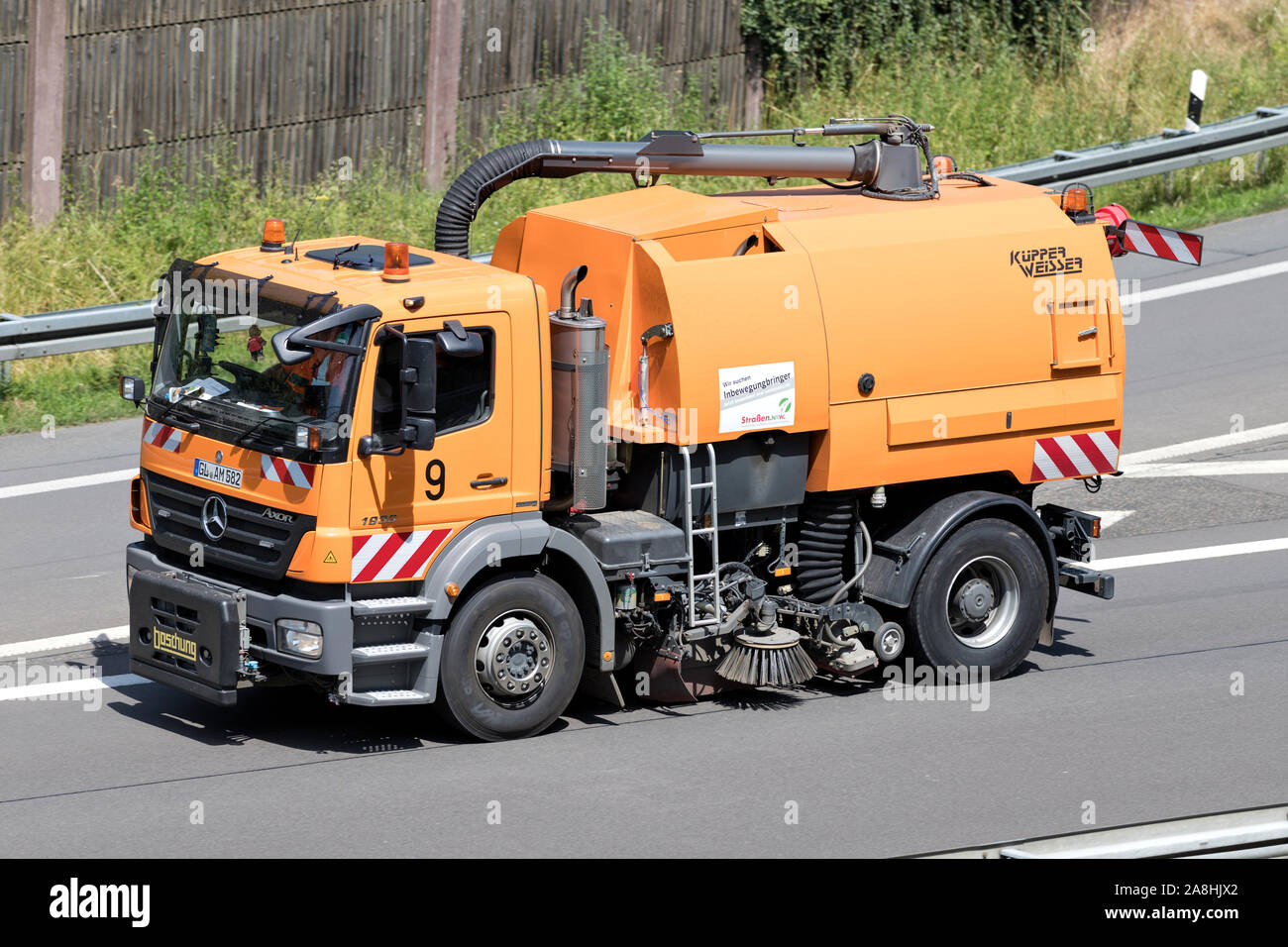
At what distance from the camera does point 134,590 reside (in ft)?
31.8

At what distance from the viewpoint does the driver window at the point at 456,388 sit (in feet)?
30.0

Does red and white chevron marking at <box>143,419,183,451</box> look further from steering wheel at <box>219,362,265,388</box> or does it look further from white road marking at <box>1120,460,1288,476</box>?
white road marking at <box>1120,460,1288,476</box>

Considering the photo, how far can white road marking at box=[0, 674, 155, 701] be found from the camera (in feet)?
34.2

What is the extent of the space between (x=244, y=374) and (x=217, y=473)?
20.7 inches

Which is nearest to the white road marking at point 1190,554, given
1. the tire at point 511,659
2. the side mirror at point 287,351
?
the tire at point 511,659

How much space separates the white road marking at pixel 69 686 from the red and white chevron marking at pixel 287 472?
218 centimetres

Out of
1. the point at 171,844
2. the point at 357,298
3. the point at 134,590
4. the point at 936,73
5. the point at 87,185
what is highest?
the point at 936,73

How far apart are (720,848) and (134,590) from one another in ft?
11.4

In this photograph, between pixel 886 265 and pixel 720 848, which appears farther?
pixel 886 265

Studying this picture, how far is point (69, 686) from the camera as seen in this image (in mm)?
10586

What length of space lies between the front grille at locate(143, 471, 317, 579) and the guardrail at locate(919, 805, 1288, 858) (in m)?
3.50

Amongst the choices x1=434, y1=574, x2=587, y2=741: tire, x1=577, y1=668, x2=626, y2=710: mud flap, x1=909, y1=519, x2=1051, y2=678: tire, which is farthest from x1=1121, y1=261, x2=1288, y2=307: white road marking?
x1=434, y1=574, x2=587, y2=741: tire

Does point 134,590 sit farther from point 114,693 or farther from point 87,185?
point 87,185

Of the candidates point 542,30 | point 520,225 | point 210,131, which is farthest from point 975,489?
point 542,30
